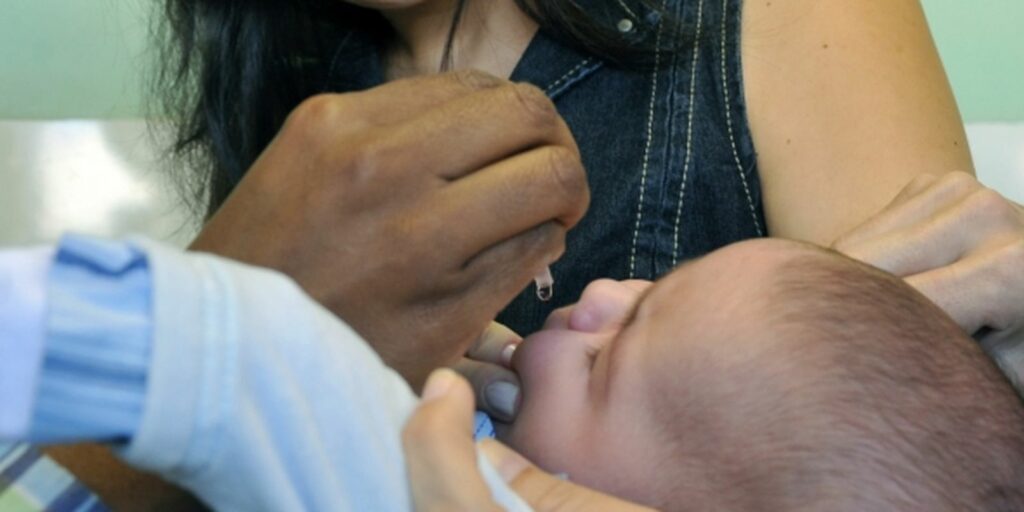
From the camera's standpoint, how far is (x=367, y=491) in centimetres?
40

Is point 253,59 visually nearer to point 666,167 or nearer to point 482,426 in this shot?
point 666,167

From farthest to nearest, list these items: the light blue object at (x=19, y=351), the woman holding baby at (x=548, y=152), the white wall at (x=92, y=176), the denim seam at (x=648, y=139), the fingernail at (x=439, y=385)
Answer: the white wall at (x=92, y=176), the denim seam at (x=648, y=139), the woman holding baby at (x=548, y=152), the fingernail at (x=439, y=385), the light blue object at (x=19, y=351)

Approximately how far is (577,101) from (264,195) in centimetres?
47

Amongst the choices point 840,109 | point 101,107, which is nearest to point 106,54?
point 101,107

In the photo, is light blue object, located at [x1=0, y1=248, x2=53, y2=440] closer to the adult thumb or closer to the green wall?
the adult thumb

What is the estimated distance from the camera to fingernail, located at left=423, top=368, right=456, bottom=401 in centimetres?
44

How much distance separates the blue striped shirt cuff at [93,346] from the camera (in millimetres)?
321

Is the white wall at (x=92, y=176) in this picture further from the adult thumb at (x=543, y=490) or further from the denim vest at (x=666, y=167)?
the adult thumb at (x=543, y=490)

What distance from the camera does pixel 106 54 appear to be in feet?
5.57

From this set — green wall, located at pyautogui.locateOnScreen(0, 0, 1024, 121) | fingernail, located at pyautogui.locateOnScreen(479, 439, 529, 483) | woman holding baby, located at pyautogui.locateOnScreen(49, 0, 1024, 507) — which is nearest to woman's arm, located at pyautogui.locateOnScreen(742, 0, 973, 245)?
woman holding baby, located at pyautogui.locateOnScreen(49, 0, 1024, 507)

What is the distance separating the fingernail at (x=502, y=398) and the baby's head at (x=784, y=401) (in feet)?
0.05

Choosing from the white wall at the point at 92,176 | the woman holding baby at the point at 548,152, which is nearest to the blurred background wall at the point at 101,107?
the white wall at the point at 92,176

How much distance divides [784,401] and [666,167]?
472mm

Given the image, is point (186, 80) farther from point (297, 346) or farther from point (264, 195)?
point (297, 346)
